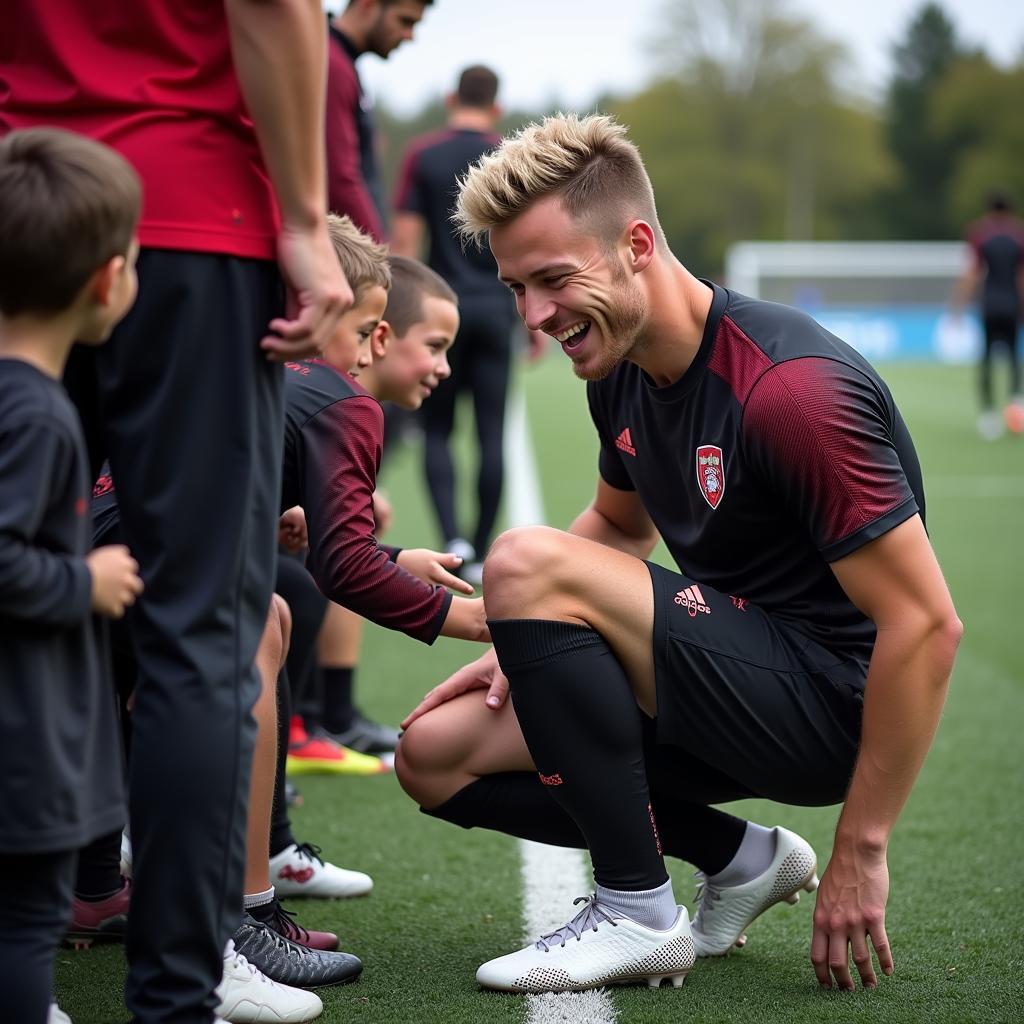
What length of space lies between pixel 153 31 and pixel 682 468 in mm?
1369

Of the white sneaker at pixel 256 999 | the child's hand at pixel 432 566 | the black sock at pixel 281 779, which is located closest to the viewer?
the white sneaker at pixel 256 999

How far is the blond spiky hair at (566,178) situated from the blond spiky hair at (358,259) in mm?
297

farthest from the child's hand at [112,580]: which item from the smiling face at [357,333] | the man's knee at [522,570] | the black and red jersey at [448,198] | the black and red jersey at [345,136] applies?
the black and red jersey at [448,198]

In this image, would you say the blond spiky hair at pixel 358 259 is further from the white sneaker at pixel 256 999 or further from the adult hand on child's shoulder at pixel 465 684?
the white sneaker at pixel 256 999

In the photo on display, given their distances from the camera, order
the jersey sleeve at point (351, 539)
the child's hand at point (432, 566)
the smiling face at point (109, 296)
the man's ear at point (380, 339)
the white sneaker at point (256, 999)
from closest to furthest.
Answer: the smiling face at point (109, 296) → the white sneaker at point (256, 999) → the jersey sleeve at point (351, 539) → the child's hand at point (432, 566) → the man's ear at point (380, 339)

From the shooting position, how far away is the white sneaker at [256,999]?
2459 millimetres

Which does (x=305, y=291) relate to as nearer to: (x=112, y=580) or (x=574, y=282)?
(x=112, y=580)

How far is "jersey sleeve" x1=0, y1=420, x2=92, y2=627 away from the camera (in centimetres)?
183

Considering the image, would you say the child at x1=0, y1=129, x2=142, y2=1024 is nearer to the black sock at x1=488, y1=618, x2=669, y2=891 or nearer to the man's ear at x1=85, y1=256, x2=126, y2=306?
the man's ear at x1=85, y1=256, x2=126, y2=306

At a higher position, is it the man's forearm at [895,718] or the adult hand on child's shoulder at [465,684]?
the man's forearm at [895,718]

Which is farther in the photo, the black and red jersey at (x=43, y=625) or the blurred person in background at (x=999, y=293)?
the blurred person in background at (x=999, y=293)

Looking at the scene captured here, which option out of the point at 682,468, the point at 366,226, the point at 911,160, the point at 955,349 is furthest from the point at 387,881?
the point at 911,160

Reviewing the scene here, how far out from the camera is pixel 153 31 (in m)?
2.06

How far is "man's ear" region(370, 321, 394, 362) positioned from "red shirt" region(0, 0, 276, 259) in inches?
54.9
